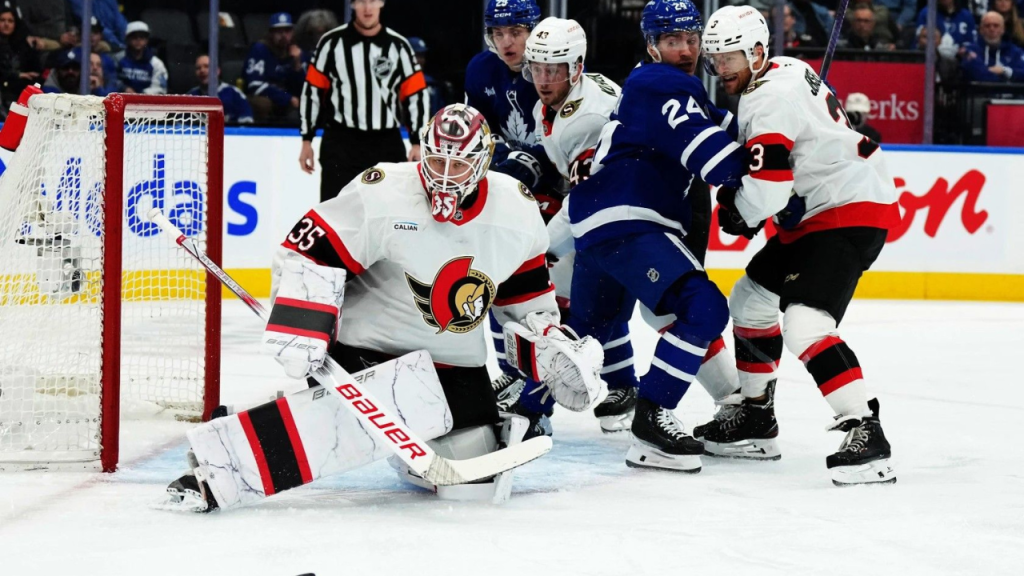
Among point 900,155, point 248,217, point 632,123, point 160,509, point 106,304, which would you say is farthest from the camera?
point 900,155

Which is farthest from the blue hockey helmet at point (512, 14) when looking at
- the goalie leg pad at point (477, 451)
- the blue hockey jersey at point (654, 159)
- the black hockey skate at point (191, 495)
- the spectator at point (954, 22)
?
the spectator at point (954, 22)

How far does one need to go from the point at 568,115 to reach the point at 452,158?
39.2 inches

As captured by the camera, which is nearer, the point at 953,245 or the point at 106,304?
the point at 106,304

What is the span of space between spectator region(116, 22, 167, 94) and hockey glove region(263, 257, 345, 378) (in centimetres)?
423

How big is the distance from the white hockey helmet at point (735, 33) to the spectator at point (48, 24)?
13.2 ft

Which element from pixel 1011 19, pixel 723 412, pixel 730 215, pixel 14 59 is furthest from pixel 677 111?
pixel 1011 19

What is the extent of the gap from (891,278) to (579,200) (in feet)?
12.7

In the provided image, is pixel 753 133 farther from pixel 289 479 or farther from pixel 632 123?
pixel 289 479

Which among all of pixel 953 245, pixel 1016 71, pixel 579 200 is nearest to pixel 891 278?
pixel 953 245

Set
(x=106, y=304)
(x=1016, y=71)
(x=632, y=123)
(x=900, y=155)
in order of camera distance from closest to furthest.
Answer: (x=106, y=304)
(x=632, y=123)
(x=900, y=155)
(x=1016, y=71)

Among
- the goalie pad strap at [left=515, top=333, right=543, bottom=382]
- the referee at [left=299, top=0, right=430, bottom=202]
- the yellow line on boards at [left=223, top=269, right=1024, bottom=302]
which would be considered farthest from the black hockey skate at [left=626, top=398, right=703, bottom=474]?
the yellow line on boards at [left=223, top=269, right=1024, bottom=302]

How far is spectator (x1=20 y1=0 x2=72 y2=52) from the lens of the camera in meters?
6.12

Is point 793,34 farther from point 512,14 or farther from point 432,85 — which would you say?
point 512,14

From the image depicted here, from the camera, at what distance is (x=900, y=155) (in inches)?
260
